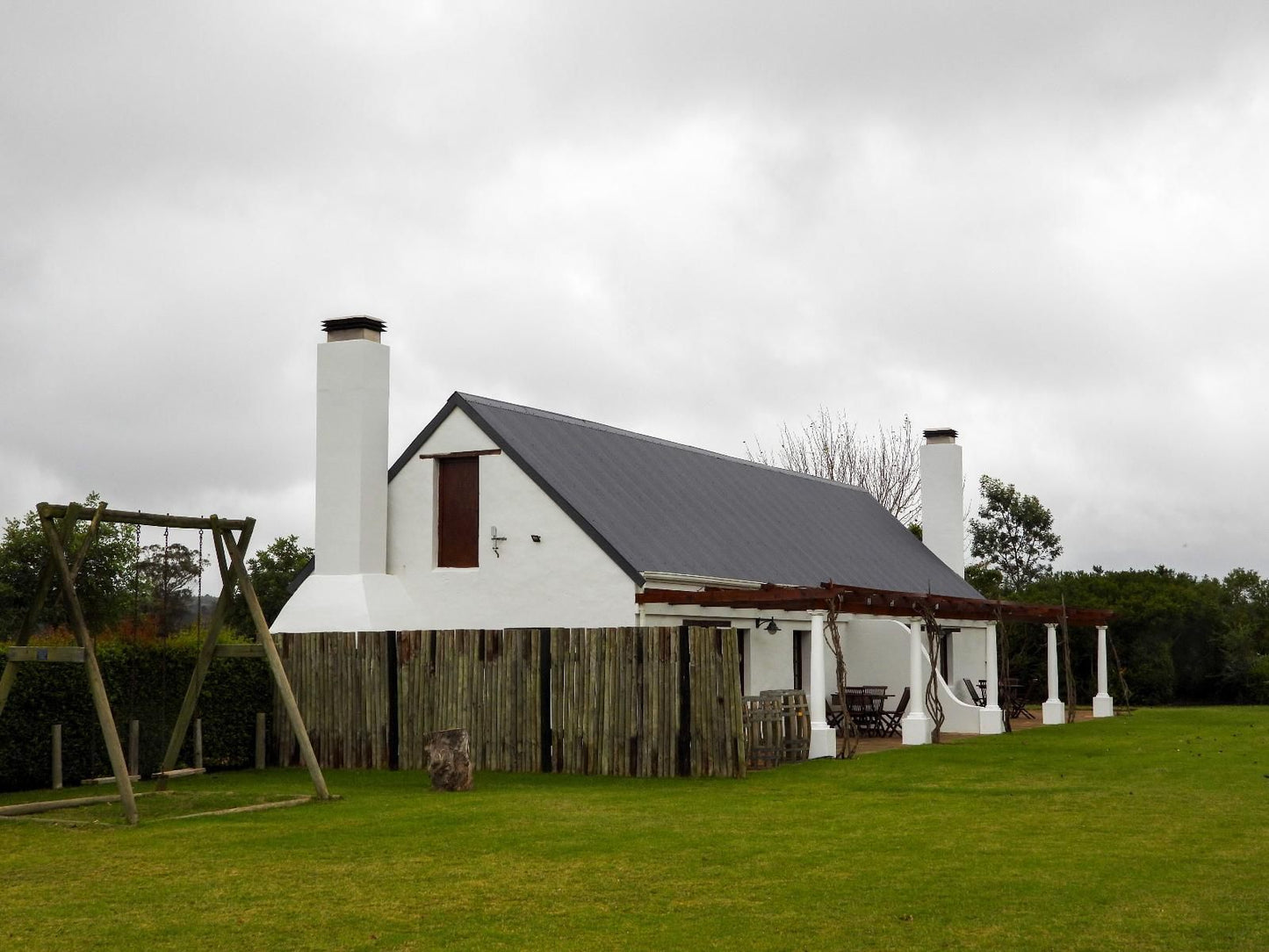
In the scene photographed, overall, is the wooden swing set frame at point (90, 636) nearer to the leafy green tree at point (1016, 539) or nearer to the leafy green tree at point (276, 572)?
the leafy green tree at point (276, 572)

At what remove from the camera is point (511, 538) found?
891 inches

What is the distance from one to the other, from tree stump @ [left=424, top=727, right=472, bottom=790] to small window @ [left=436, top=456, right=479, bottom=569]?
22.8 ft

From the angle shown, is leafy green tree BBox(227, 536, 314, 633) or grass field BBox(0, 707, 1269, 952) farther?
leafy green tree BBox(227, 536, 314, 633)

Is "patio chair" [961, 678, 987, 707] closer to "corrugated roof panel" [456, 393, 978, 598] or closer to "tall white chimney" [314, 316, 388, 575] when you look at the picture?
"corrugated roof panel" [456, 393, 978, 598]

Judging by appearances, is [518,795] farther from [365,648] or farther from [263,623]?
[365,648]

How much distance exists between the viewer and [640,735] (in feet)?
58.9

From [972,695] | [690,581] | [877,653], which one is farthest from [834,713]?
[690,581]

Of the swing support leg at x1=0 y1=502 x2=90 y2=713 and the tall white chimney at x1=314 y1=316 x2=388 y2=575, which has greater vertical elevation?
the tall white chimney at x1=314 y1=316 x2=388 y2=575

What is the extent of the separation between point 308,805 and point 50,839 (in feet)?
9.41

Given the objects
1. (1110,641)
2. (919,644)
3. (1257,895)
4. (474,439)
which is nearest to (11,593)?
(474,439)

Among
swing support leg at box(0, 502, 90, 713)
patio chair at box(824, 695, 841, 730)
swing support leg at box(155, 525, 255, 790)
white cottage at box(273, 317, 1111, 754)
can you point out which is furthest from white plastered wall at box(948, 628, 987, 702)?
swing support leg at box(0, 502, 90, 713)

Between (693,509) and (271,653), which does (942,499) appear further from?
(271,653)

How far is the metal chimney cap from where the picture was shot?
2328 centimetres

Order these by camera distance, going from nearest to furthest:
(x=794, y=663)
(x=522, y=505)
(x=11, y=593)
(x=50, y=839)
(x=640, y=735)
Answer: (x=50, y=839) → (x=640, y=735) → (x=522, y=505) → (x=794, y=663) → (x=11, y=593)
